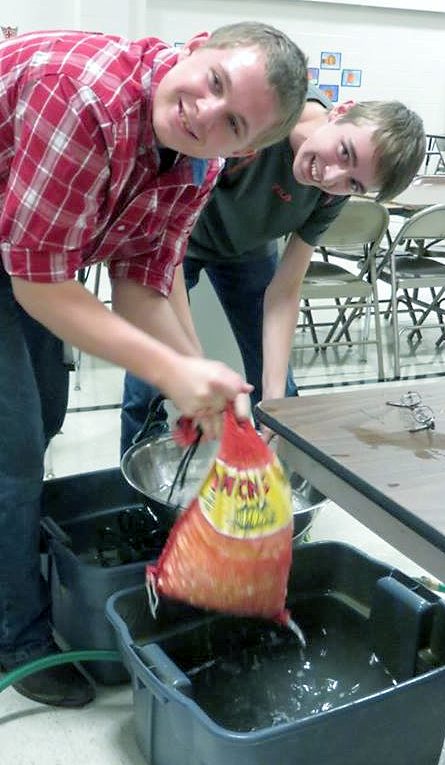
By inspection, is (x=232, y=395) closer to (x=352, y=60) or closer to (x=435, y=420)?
(x=435, y=420)

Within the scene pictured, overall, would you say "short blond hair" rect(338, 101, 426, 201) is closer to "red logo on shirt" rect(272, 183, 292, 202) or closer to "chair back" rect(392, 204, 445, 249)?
"red logo on shirt" rect(272, 183, 292, 202)

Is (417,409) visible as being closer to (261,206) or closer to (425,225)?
(261,206)

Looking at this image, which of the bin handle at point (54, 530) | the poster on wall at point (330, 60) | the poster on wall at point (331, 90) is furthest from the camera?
the poster on wall at point (331, 90)

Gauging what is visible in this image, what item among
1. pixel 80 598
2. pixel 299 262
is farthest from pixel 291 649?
pixel 299 262

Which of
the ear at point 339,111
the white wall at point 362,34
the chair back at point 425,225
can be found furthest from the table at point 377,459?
the white wall at point 362,34

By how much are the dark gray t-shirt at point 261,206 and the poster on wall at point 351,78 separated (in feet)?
17.6

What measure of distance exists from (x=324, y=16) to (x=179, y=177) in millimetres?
5955

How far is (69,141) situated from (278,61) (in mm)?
277

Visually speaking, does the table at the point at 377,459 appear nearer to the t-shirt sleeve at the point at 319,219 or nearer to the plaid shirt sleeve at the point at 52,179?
the plaid shirt sleeve at the point at 52,179

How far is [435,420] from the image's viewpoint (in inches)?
44.4

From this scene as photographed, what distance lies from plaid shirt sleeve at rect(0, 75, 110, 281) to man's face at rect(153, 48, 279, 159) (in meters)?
0.09

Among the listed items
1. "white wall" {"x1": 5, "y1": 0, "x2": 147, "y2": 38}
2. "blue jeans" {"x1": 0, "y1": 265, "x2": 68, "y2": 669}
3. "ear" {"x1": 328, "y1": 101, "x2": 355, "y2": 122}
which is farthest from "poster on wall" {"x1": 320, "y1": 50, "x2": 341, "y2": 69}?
"blue jeans" {"x1": 0, "y1": 265, "x2": 68, "y2": 669}

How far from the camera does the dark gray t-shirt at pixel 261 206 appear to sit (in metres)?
1.70

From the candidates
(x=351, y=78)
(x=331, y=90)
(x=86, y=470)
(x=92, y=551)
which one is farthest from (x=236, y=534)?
(x=351, y=78)
